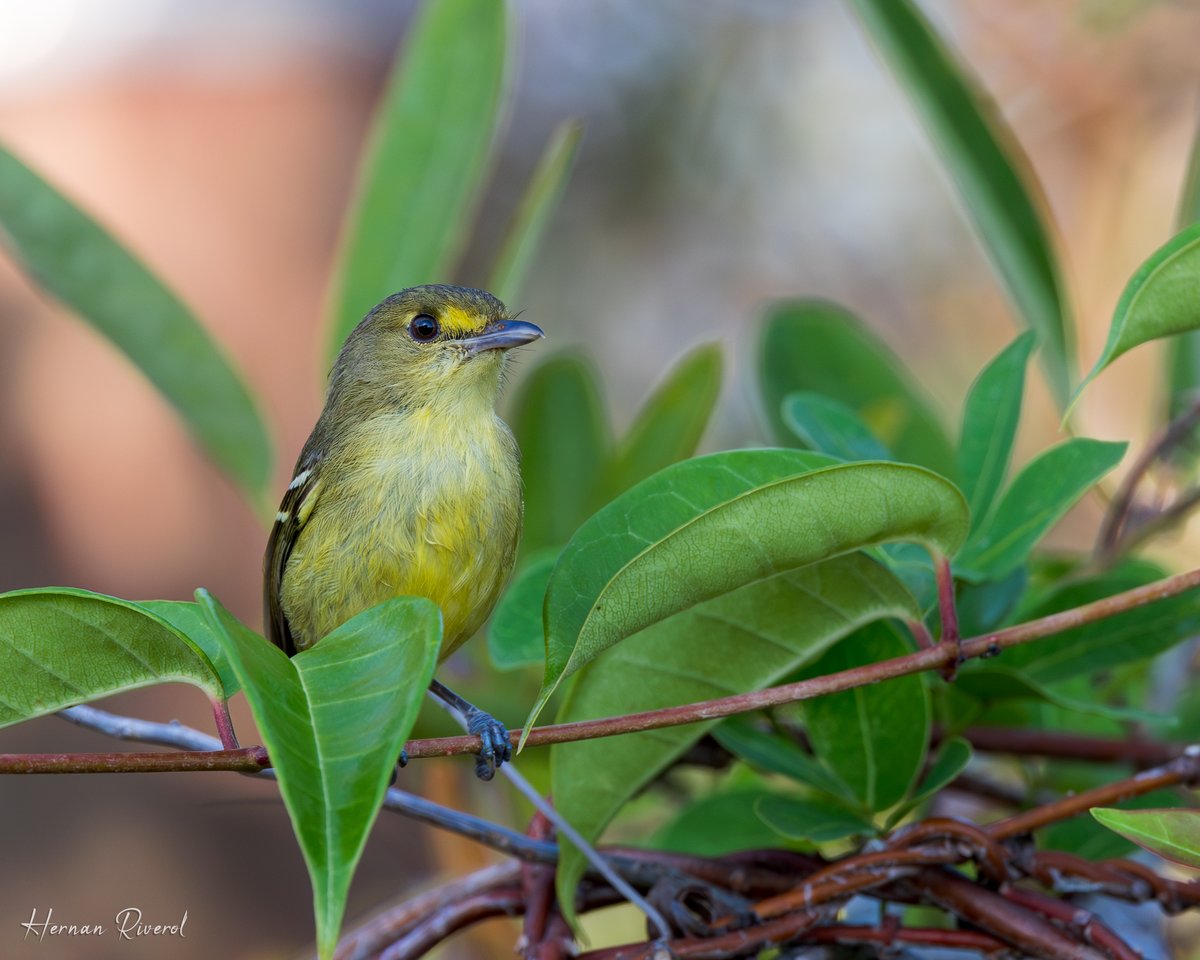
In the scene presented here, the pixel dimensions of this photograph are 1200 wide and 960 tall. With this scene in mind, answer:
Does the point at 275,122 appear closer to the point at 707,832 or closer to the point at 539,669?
the point at 539,669

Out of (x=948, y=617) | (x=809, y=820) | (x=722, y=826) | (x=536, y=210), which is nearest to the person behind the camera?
(x=948, y=617)

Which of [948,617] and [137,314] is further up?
[137,314]

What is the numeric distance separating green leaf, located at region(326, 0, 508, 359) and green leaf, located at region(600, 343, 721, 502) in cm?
59

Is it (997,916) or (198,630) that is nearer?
(198,630)

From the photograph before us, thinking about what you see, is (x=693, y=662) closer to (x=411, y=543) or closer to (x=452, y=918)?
(x=452, y=918)

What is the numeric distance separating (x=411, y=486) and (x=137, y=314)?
2.68ft

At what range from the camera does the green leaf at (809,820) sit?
180 cm

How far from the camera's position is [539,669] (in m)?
2.72

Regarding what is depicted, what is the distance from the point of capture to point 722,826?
7.14 ft

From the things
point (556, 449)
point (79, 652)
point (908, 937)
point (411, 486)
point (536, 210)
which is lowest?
point (908, 937)

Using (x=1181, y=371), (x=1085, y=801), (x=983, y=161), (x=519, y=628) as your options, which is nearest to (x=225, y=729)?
(x=519, y=628)

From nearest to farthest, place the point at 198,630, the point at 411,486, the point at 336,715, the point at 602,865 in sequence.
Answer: the point at 336,715, the point at 198,630, the point at 602,865, the point at 411,486

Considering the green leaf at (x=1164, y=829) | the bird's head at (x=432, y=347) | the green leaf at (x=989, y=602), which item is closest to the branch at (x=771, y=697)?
the green leaf at (x=1164, y=829)

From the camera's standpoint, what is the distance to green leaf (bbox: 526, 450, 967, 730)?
1.42m
